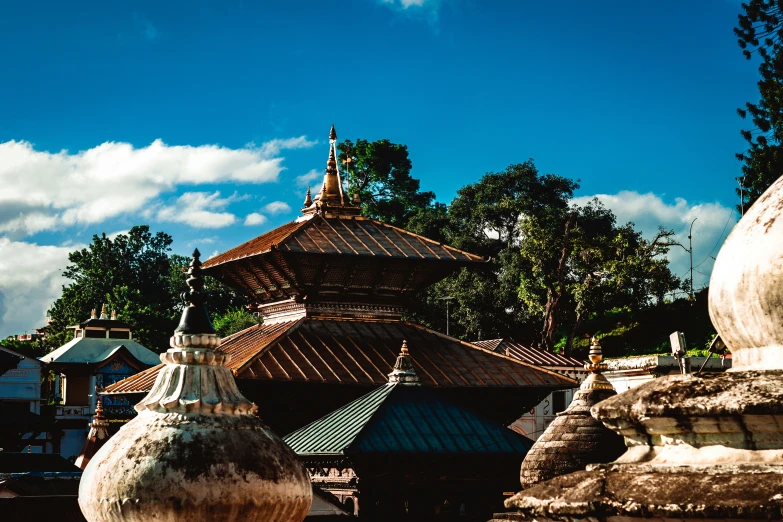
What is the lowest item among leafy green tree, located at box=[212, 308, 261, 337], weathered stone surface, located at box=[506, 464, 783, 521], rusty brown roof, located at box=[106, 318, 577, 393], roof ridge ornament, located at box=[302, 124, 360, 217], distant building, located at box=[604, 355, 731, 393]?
weathered stone surface, located at box=[506, 464, 783, 521]

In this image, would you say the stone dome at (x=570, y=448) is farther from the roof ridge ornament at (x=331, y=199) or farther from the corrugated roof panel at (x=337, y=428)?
the roof ridge ornament at (x=331, y=199)

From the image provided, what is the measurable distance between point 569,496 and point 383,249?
18.4 metres

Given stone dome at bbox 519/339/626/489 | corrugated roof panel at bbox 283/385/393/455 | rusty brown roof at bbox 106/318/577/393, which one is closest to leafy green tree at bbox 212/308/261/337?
rusty brown roof at bbox 106/318/577/393

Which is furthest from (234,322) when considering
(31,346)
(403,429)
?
(403,429)

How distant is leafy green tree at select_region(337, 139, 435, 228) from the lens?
61438mm

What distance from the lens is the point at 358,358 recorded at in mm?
21703

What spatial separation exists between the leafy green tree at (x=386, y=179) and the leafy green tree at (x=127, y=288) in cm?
1613

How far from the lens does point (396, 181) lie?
6256cm

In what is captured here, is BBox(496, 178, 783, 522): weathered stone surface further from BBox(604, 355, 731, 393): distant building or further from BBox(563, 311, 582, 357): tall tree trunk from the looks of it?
BBox(563, 311, 582, 357): tall tree trunk

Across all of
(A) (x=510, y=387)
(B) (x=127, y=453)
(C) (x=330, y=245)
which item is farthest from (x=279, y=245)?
(B) (x=127, y=453)

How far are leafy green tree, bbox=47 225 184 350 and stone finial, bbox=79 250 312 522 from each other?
6107 centimetres

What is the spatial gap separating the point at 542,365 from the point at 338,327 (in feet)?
60.1

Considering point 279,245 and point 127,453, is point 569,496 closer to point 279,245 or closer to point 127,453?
point 127,453

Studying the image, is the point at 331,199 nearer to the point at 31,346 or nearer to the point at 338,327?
the point at 338,327
